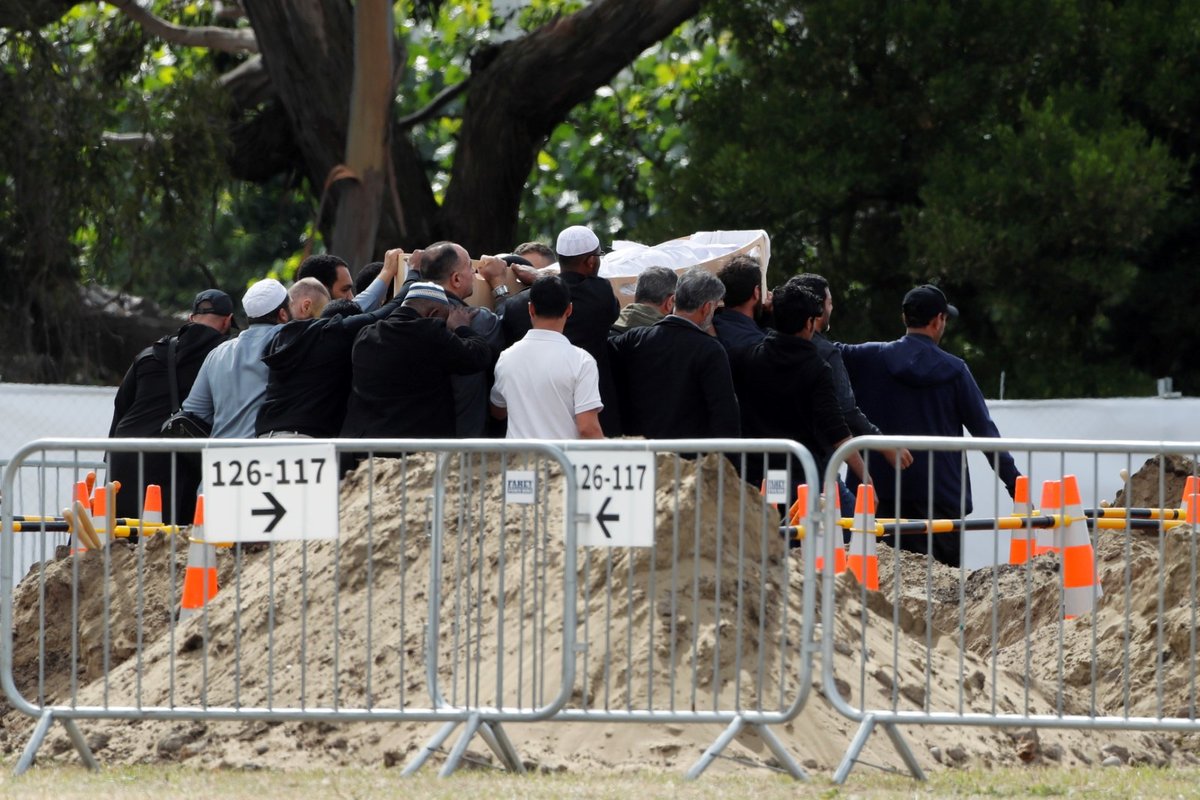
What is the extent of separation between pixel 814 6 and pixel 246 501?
1288 centimetres

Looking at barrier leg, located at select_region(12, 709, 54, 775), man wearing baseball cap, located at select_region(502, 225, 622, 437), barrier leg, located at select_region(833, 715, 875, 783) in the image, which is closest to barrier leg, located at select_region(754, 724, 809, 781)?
barrier leg, located at select_region(833, 715, 875, 783)

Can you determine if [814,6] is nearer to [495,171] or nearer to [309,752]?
[495,171]

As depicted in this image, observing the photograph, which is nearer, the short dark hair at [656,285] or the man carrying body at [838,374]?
the short dark hair at [656,285]

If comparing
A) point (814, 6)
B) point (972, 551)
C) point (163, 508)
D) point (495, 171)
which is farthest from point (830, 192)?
point (163, 508)

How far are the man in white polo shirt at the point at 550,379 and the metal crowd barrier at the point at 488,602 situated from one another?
718 mm

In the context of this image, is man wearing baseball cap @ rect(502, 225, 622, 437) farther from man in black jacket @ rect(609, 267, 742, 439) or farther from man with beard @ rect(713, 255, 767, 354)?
man with beard @ rect(713, 255, 767, 354)

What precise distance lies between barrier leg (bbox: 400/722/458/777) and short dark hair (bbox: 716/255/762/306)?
3.43 m

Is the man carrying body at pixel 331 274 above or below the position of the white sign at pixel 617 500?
above

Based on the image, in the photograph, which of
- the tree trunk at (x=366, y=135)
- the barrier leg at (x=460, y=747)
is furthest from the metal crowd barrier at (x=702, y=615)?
the tree trunk at (x=366, y=135)

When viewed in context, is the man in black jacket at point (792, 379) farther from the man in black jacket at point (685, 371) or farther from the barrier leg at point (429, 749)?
the barrier leg at point (429, 749)

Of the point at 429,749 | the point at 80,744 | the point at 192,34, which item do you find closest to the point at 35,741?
the point at 80,744

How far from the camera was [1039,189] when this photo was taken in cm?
1758

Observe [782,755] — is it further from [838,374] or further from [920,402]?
[920,402]

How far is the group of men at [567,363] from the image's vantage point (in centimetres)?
869
